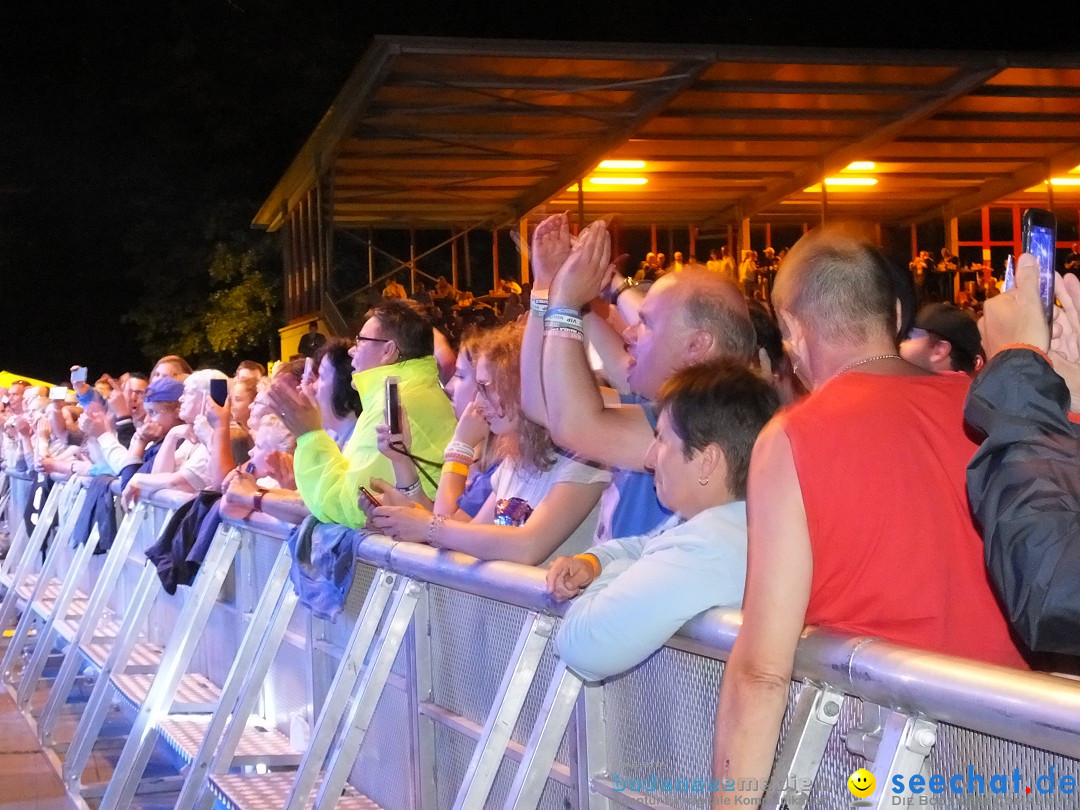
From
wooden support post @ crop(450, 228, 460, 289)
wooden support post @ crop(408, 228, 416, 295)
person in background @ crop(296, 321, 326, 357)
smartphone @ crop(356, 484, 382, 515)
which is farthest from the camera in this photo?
wooden support post @ crop(450, 228, 460, 289)

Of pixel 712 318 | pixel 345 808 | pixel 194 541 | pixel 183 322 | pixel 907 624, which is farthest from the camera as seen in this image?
pixel 183 322

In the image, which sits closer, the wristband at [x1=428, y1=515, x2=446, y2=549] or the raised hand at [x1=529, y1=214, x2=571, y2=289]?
the raised hand at [x1=529, y1=214, x2=571, y2=289]

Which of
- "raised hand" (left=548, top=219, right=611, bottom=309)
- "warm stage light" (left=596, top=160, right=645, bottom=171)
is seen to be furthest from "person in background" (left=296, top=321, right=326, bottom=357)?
"warm stage light" (left=596, top=160, right=645, bottom=171)

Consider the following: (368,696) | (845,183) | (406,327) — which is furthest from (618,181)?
(368,696)

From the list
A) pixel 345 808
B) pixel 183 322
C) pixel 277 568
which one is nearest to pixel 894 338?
pixel 345 808

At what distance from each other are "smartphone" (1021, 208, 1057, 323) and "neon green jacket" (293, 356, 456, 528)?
2789 millimetres

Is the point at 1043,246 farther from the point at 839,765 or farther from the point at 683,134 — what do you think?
the point at 683,134

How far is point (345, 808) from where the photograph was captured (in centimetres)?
424

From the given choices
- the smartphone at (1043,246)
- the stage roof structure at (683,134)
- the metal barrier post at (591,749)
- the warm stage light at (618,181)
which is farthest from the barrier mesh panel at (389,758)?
the warm stage light at (618,181)

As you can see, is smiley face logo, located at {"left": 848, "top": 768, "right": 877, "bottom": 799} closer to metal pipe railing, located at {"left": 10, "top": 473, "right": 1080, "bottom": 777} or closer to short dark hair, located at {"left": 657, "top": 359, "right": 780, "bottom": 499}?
metal pipe railing, located at {"left": 10, "top": 473, "right": 1080, "bottom": 777}

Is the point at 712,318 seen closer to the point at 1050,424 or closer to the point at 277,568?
the point at 1050,424

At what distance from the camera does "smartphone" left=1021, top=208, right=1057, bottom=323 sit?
224cm

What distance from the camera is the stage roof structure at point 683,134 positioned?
1451 centimetres

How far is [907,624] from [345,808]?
254 cm
